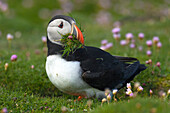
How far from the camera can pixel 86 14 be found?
2114 cm

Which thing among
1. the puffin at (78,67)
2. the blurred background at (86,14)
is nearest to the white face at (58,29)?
the puffin at (78,67)

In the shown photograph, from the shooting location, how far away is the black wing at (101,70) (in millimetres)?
4879

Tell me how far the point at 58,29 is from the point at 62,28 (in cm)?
8

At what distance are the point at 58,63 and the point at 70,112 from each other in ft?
3.02

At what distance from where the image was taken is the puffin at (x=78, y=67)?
4738 millimetres

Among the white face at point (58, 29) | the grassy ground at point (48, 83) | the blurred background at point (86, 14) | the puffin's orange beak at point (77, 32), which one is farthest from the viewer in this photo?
the blurred background at point (86, 14)

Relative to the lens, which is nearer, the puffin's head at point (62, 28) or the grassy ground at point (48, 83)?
the grassy ground at point (48, 83)

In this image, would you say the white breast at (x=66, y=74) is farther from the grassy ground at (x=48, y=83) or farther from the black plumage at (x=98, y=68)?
the grassy ground at (x=48, y=83)

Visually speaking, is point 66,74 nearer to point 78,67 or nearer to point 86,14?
point 78,67

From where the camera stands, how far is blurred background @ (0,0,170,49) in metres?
14.6

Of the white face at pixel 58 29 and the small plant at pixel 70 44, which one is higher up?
the white face at pixel 58 29

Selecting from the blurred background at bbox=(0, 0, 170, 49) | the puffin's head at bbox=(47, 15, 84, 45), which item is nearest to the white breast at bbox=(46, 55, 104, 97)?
the puffin's head at bbox=(47, 15, 84, 45)

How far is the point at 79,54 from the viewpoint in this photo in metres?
4.98

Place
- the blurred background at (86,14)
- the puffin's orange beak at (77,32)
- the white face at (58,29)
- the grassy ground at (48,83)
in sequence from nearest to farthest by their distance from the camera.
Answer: the grassy ground at (48,83) → the puffin's orange beak at (77,32) → the white face at (58,29) → the blurred background at (86,14)
